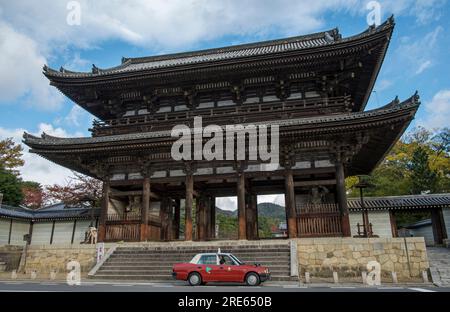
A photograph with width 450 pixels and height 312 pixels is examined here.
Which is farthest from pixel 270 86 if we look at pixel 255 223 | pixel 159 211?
pixel 159 211

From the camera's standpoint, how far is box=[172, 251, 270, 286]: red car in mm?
11711

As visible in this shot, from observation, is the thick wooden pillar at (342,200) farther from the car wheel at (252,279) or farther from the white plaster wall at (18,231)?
the white plaster wall at (18,231)

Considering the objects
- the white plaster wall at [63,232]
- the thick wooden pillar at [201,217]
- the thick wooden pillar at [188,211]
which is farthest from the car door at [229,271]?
the white plaster wall at [63,232]

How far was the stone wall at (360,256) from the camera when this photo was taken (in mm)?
13672

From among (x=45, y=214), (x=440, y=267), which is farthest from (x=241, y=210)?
(x=45, y=214)

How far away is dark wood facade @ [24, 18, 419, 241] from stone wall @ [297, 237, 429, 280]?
1.03m

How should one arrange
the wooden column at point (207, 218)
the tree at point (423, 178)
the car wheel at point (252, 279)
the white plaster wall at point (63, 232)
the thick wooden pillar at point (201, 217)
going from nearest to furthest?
the car wheel at point (252, 279) → the thick wooden pillar at point (201, 217) → the wooden column at point (207, 218) → the white plaster wall at point (63, 232) → the tree at point (423, 178)

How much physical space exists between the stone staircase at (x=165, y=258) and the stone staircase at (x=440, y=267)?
5.92 meters

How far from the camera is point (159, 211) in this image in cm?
2097

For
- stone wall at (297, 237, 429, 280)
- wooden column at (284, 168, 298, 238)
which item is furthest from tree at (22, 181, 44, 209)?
stone wall at (297, 237, 429, 280)

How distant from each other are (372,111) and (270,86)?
621 cm

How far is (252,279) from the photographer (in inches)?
458

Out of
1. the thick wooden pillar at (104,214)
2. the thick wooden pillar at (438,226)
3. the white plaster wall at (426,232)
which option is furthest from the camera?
the white plaster wall at (426,232)
